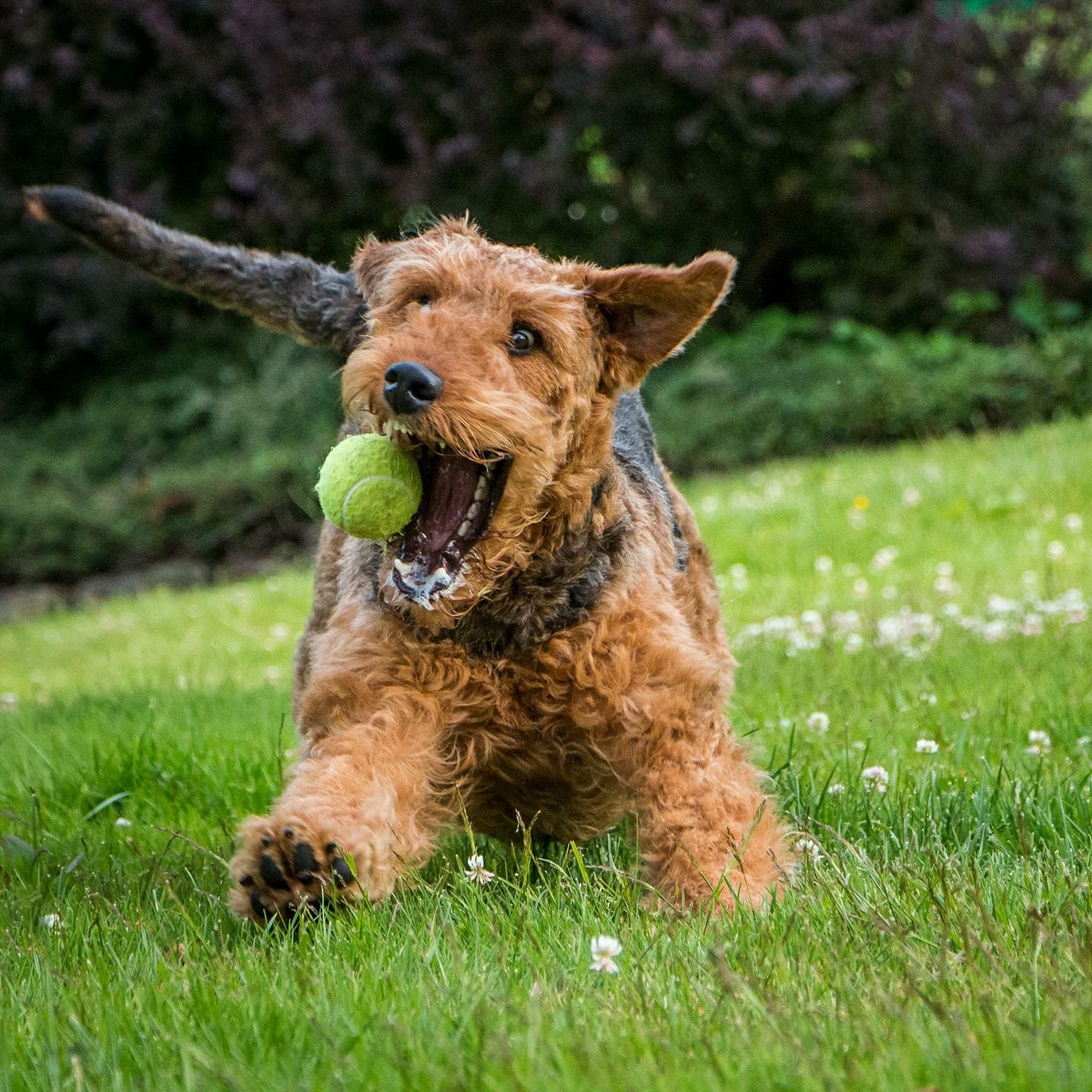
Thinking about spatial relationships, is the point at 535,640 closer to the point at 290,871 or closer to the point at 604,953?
the point at 290,871

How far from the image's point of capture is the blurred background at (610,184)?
1136 cm

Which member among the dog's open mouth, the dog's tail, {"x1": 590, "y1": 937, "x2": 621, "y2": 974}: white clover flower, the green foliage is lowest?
the green foliage

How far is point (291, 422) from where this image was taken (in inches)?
502

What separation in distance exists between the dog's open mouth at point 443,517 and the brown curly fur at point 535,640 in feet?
0.16

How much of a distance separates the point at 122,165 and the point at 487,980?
485 inches

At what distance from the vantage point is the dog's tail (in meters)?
3.77

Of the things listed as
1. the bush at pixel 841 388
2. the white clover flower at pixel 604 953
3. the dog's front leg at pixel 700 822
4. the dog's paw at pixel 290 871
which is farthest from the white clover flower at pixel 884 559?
the white clover flower at pixel 604 953

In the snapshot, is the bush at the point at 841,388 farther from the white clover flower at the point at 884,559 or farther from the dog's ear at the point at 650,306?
the dog's ear at the point at 650,306

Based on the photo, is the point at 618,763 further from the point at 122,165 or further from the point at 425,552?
the point at 122,165

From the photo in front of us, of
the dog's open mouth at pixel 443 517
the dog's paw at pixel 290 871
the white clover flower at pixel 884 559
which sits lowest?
the white clover flower at pixel 884 559

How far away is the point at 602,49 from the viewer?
37.1 feet

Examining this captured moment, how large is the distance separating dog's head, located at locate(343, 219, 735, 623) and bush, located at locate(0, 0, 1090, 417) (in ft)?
28.3

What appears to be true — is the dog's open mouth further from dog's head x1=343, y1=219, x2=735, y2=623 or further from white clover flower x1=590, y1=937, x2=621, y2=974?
white clover flower x1=590, y1=937, x2=621, y2=974

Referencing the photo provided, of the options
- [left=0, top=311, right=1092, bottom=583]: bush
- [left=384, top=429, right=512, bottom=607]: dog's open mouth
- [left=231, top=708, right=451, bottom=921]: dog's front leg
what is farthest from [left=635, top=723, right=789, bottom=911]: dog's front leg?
[left=0, top=311, right=1092, bottom=583]: bush
